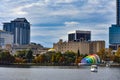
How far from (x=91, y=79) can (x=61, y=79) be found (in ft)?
19.0

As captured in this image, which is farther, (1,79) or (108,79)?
(108,79)

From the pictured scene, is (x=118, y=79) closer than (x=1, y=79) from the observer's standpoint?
No

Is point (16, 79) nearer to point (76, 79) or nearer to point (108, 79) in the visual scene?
point (76, 79)

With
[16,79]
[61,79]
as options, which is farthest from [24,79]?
[61,79]

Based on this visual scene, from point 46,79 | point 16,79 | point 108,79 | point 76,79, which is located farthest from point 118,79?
point 16,79

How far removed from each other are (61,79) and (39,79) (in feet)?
14.1

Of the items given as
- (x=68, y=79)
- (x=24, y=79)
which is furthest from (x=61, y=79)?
(x=24, y=79)

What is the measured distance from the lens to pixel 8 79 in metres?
75.2

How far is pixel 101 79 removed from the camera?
80.1 m

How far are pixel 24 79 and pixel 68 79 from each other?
8211 millimetres

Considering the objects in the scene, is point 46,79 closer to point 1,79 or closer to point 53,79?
point 53,79

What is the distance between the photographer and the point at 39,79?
76.1 meters

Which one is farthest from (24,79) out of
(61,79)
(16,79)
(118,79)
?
(118,79)

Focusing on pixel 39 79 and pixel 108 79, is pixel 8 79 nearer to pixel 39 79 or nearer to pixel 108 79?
pixel 39 79
